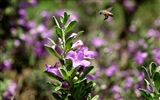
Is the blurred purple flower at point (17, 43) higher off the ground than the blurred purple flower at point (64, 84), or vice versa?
the blurred purple flower at point (17, 43)

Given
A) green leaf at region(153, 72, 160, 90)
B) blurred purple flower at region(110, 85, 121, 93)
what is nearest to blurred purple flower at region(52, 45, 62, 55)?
green leaf at region(153, 72, 160, 90)

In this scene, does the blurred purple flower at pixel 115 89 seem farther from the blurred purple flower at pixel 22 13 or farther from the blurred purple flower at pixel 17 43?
the blurred purple flower at pixel 22 13

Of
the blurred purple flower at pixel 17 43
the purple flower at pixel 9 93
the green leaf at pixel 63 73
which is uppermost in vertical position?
the blurred purple flower at pixel 17 43

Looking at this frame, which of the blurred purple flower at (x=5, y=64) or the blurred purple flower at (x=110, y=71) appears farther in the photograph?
the blurred purple flower at (x=5, y=64)

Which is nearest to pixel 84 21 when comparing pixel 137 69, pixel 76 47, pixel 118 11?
pixel 118 11

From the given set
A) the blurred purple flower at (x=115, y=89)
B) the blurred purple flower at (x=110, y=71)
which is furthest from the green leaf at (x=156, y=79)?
the blurred purple flower at (x=110, y=71)

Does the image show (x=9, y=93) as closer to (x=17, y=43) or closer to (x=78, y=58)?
(x=17, y=43)

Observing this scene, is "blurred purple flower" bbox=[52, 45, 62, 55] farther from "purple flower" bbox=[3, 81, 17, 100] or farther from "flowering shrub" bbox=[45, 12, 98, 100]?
"purple flower" bbox=[3, 81, 17, 100]

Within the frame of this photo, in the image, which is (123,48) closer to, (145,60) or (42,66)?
(42,66)

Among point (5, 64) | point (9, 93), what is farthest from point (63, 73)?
point (5, 64)
